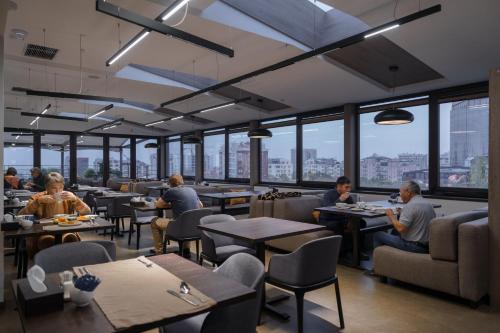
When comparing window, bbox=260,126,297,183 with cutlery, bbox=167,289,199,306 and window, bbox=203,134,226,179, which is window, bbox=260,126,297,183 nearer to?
window, bbox=203,134,226,179

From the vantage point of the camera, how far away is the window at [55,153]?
12969 mm

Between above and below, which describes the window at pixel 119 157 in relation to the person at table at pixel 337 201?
above

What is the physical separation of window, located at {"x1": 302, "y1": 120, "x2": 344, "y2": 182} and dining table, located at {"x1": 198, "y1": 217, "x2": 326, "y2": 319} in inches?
213

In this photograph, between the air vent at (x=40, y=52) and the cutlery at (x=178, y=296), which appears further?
the air vent at (x=40, y=52)

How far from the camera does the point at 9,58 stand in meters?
5.99

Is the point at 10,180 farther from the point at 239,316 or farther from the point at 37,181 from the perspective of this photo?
the point at 239,316

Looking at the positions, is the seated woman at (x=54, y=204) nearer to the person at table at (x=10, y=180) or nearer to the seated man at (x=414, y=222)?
the seated man at (x=414, y=222)

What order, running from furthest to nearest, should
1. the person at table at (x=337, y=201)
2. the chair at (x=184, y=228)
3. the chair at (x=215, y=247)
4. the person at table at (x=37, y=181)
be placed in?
the person at table at (x=37, y=181) → the person at table at (x=337, y=201) → the chair at (x=184, y=228) → the chair at (x=215, y=247)

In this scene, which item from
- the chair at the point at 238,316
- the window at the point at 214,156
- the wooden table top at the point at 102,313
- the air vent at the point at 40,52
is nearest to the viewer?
the wooden table top at the point at 102,313

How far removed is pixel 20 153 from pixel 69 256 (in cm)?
1254

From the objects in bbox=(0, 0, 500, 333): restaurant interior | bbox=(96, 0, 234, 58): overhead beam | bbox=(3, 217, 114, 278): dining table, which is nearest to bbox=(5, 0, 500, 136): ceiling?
bbox=(0, 0, 500, 333): restaurant interior

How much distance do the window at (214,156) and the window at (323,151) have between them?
12.6 ft

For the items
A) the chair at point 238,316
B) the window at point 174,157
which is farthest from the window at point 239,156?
the chair at point 238,316

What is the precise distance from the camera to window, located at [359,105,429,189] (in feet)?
22.9
